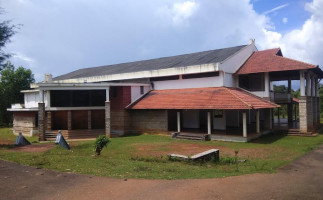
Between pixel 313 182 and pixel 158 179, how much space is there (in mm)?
4221

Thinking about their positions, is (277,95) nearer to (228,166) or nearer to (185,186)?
(228,166)

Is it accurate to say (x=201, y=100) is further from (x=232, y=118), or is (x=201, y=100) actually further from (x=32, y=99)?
(x=32, y=99)

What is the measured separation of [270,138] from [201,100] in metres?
5.13

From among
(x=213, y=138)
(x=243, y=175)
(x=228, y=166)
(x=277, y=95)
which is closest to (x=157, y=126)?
(x=213, y=138)

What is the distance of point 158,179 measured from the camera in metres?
7.41

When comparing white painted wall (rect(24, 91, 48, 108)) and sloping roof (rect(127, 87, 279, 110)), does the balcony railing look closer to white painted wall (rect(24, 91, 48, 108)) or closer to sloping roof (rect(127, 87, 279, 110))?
sloping roof (rect(127, 87, 279, 110))

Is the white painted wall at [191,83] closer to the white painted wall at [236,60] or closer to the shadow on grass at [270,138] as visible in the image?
the white painted wall at [236,60]

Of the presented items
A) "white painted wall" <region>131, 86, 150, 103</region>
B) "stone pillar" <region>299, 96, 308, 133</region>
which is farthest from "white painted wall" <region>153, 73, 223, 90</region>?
"stone pillar" <region>299, 96, 308, 133</region>

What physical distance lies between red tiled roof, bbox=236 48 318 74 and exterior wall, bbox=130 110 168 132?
6.84 metres

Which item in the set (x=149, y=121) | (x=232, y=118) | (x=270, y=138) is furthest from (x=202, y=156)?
(x=232, y=118)

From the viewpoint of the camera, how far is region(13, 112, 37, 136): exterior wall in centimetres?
2408

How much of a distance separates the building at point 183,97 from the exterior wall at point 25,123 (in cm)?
16

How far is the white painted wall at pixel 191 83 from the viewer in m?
20.0

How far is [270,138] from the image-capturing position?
57.8 ft
